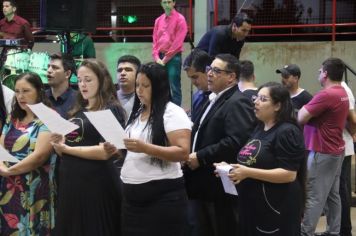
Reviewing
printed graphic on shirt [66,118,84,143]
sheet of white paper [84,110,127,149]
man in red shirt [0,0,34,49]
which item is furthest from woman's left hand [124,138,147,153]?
man in red shirt [0,0,34,49]

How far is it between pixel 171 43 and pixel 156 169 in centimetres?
541

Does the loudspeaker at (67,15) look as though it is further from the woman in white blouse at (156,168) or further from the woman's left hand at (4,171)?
the woman in white blouse at (156,168)

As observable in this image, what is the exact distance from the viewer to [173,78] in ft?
29.0

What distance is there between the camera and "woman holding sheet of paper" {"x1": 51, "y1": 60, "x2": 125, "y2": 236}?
402 centimetres

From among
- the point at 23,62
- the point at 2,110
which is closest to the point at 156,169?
the point at 2,110

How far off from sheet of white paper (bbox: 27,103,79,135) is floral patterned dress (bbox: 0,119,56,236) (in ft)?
1.66

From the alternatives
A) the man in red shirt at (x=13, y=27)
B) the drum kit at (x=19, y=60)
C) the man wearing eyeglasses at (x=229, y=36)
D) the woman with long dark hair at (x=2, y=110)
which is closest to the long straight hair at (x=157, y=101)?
the woman with long dark hair at (x=2, y=110)

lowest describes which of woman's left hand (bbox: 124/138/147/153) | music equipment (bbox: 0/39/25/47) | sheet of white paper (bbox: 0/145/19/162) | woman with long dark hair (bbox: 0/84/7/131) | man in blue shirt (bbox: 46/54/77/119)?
sheet of white paper (bbox: 0/145/19/162)

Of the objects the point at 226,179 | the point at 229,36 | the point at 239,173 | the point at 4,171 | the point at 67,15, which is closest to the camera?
the point at 239,173

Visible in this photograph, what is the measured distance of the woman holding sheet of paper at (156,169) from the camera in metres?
3.75

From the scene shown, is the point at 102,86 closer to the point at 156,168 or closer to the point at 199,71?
the point at 156,168

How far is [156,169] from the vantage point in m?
3.76

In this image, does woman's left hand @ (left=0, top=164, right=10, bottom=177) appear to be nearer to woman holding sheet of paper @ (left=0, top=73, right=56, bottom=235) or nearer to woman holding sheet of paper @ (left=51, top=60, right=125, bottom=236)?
woman holding sheet of paper @ (left=0, top=73, right=56, bottom=235)

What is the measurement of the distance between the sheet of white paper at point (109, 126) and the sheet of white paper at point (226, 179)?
30.9 inches
